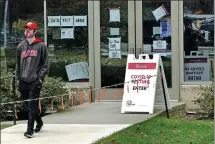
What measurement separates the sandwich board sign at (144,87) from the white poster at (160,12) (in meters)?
1.60

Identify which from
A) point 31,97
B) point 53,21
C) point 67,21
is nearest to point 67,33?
point 67,21

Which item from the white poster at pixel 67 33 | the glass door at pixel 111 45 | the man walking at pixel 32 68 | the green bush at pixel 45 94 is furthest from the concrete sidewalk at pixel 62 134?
the white poster at pixel 67 33

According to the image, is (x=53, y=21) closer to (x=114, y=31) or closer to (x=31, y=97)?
(x=114, y=31)

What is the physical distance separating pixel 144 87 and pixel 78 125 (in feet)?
5.56

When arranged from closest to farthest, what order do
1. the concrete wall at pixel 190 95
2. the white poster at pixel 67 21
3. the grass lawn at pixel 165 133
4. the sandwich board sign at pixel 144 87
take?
the grass lawn at pixel 165 133 < the sandwich board sign at pixel 144 87 < the concrete wall at pixel 190 95 < the white poster at pixel 67 21

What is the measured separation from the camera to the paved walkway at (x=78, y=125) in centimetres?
779

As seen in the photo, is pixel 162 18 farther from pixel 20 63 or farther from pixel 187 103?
pixel 20 63

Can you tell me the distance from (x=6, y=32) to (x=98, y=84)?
251 cm

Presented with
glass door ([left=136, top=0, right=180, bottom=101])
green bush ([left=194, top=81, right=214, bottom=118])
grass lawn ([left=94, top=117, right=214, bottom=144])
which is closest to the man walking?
grass lawn ([left=94, top=117, right=214, bottom=144])

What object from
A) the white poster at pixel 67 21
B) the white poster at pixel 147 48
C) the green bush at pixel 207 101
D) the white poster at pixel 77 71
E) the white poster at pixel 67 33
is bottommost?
the green bush at pixel 207 101

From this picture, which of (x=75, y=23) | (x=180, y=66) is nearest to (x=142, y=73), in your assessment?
(x=180, y=66)

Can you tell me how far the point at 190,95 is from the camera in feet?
36.8

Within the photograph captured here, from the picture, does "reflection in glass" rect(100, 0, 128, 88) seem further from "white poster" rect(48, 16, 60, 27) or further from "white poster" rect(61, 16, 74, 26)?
"white poster" rect(48, 16, 60, 27)

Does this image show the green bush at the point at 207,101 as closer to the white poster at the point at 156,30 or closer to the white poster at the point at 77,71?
the white poster at the point at 156,30
